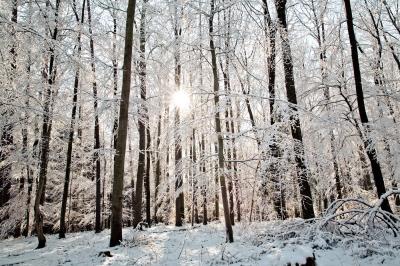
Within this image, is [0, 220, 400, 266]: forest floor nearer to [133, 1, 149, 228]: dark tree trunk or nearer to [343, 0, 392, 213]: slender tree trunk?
[343, 0, 392, 213]: slender tree trunk

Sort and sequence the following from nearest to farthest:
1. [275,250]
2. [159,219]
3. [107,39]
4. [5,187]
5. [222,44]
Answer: [275,250] < [222,44] < [107,39] < [5,187] < [159,219]

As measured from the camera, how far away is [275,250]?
709 centimetres

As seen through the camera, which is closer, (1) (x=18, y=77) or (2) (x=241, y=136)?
(2) (x=241, y=136)

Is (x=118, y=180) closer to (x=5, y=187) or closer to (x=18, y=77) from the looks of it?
(x=18, y=77)

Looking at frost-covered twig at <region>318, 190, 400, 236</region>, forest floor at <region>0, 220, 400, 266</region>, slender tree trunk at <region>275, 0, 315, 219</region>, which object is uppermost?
slender tree trunk at <region>275, 0, 315, 219</region>

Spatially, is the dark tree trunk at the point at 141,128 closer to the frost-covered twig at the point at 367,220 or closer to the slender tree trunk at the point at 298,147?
the slender tree trunk at the point at 298,147

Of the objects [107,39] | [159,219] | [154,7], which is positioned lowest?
[159,219]

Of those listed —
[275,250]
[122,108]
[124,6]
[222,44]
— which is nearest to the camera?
[275,250]

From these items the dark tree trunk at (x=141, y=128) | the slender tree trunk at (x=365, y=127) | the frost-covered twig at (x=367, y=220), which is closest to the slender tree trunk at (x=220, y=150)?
the frost-covered twig at (x=367, y=220)

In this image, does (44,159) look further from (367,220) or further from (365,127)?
(365,127)

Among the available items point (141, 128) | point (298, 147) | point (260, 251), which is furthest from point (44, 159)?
point (298, 147)

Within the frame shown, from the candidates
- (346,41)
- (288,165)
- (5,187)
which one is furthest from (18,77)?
(346,41)

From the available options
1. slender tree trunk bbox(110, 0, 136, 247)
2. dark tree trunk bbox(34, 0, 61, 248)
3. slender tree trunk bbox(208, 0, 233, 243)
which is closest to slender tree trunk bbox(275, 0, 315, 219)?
slender tree trunk bbox(208, 0, 233, 243)

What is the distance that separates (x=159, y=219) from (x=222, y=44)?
22726 mm
